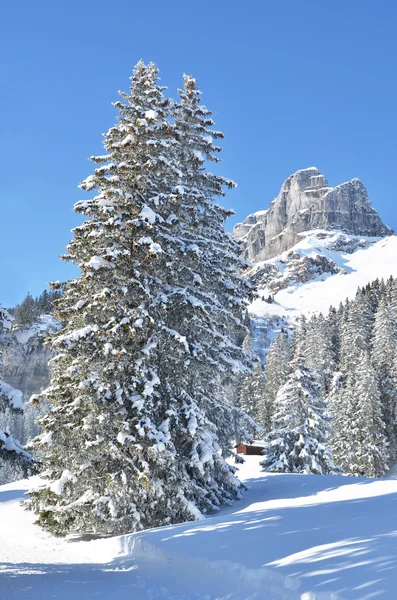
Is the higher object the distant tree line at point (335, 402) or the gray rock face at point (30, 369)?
the gray rock face at point (30, 369)

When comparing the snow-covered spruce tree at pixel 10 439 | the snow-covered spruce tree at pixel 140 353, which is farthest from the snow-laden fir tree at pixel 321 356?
the snow-covered spruce tree at pixel 10 439

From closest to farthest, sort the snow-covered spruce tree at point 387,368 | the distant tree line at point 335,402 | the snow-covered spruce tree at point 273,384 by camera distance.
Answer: the distant tree line at point 335,402
the snow-covered spruce tree at point 387,368
the snow-covered spruce tree at point 273,384

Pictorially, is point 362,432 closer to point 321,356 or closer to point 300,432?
point 300,432

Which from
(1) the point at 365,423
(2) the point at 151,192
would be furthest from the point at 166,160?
(1) the point at 365,423

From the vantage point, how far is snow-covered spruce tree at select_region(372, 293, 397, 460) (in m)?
49.4

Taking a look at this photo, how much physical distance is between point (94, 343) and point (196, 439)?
12.8 feet

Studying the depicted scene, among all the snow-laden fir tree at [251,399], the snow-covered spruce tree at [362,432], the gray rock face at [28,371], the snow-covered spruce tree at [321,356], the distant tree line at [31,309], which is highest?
the distant tree line at [31,309]

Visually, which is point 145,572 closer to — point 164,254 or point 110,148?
point 164,254

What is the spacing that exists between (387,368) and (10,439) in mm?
51571

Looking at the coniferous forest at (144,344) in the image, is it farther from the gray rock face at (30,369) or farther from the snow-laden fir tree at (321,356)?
the gray rock face at (30,369)

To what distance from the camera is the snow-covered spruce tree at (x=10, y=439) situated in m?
9.57

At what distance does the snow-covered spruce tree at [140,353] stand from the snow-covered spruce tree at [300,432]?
12975mm

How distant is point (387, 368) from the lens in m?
54.3

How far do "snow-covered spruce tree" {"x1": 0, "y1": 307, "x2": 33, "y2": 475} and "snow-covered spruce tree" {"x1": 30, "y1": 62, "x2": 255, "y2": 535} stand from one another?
2227 millimetres
